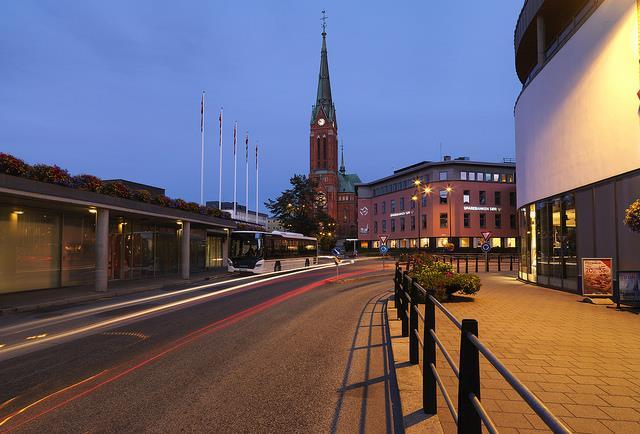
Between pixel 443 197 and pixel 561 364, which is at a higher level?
pixel 443 197

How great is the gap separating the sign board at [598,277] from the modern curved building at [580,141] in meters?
0.25

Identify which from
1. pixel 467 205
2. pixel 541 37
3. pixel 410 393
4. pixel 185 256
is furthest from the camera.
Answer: pixel 467 205

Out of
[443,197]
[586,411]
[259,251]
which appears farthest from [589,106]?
[443,197]

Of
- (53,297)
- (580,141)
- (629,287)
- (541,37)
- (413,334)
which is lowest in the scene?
(53,297)

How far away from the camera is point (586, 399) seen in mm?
4785

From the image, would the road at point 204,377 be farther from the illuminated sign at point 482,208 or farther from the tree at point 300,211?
the tree at point 300,211

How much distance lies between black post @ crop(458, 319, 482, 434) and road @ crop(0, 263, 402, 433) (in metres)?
1.75

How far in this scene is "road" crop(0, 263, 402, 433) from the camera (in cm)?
464

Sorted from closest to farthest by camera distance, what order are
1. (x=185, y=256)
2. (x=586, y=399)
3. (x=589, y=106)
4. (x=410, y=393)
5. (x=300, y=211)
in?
(x=586, y=399) → (x=410, y=393) → (x=589, y=106) → (x=185, y=256) → (x=300, y=211)

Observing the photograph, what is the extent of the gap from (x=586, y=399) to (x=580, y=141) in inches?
534

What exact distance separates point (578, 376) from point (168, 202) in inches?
913

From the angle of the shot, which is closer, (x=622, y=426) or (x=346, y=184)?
(x=622, y=426)

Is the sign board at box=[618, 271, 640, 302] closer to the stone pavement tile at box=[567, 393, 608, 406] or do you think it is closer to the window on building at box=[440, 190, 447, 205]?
the stone pavement tile at box=[567, 393, 608, 406]

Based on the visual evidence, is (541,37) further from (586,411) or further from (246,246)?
(246,246)
